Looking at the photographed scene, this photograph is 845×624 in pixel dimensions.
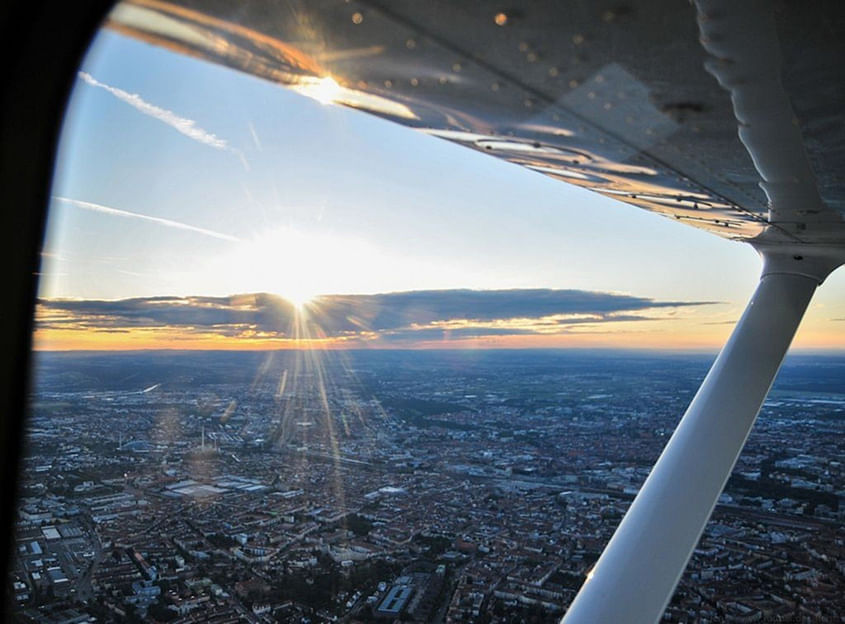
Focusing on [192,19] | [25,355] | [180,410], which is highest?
[192,19]

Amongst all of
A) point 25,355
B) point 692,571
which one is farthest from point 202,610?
point 692,571

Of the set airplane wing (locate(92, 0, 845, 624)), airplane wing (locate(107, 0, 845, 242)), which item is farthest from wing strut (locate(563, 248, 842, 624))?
airplane wing (locate(107, 0, 845, 242))

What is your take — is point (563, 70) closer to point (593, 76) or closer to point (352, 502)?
point (593, 76)

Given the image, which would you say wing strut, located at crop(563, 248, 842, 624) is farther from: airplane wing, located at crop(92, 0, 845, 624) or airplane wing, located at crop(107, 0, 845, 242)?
airplane wing, located at crop(107, 0, 845, 242)

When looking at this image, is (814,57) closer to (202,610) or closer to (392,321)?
(202,610)

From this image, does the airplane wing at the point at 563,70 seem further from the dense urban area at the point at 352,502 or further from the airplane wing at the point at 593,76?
the dense urban area at the point at 352,502

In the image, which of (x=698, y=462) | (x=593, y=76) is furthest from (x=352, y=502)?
(x=593, y=76)

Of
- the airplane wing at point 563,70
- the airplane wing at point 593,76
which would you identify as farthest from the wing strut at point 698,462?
the airplane wing at point 563,70
